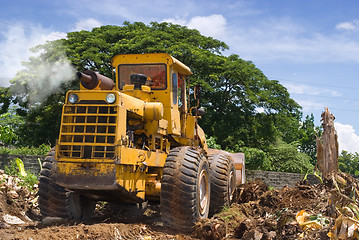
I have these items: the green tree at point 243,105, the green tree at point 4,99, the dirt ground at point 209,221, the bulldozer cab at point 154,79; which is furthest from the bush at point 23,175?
the green tree at point 243,105

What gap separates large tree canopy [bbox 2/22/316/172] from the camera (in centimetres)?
2700

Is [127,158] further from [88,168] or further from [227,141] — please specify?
[227,141]

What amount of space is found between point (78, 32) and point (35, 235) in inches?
981

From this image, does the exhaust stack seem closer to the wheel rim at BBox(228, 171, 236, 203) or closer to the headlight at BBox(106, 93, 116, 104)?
the headlight at BBox(106, 93, 116, 104)

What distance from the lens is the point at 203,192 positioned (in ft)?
30.0

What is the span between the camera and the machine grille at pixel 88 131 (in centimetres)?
763

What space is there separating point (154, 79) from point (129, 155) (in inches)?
94.1

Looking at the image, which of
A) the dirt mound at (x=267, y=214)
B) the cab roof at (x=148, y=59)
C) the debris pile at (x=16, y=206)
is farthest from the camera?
the debris pile at (x=16, y=206)

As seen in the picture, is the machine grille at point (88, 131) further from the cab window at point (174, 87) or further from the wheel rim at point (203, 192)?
the cab window at point (174, 87)

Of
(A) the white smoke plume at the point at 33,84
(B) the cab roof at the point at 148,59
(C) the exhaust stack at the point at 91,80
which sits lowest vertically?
(C) the exhaust stack at the point at 91,80

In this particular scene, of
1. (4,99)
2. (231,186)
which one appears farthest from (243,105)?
(231,186)

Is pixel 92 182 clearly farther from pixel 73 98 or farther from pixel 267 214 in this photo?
pixel 267 214

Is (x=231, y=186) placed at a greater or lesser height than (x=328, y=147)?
lesser

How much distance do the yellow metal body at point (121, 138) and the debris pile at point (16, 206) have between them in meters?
2.51
